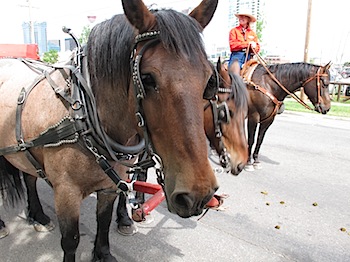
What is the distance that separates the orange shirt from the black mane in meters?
4.09

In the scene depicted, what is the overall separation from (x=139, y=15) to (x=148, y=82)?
1.01 ft

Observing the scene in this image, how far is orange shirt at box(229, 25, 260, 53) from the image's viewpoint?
5418 mm

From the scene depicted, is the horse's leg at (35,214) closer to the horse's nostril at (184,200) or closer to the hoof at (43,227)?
the hoof at (43,227)

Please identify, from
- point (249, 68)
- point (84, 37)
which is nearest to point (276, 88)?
point (249, 68)

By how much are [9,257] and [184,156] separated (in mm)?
2238

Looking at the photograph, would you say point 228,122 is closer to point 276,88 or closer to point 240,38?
point 276,88

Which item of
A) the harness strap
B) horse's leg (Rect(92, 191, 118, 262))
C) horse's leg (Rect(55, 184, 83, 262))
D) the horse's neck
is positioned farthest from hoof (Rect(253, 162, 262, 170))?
the harness strap

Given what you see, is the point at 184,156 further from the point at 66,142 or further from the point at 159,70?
the point at 66,142

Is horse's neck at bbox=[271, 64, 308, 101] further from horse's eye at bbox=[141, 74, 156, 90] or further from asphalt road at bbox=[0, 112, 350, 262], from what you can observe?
horse's eye at bbox=[141, 74, 156, 90]

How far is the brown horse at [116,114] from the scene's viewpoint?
4.24 feet

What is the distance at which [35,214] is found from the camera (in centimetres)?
314

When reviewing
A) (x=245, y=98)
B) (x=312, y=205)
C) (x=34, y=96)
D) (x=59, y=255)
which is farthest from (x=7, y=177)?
(x=312, y=205)

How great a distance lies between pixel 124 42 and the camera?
153cm

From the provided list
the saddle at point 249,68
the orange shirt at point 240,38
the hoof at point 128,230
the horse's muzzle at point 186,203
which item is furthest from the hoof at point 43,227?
the orange shirt at point 240,38
